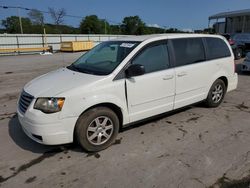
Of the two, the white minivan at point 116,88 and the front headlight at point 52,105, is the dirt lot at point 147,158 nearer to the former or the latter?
the white minivan at point 116,88

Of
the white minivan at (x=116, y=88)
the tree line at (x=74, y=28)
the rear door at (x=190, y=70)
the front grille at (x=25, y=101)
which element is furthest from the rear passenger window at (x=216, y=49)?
the tree line at (x=74, y=28)

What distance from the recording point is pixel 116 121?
3.53 meters

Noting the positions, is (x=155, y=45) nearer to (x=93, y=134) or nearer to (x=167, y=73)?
(x=167, y=73)

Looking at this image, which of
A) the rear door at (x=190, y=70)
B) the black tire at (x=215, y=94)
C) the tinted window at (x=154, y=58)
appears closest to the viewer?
the tinted window at (x=154, y=58)

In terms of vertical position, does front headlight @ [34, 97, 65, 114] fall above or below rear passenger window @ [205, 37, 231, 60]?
below

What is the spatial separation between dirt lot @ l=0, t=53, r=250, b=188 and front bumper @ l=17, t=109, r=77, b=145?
323 mm

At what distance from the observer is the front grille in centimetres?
324

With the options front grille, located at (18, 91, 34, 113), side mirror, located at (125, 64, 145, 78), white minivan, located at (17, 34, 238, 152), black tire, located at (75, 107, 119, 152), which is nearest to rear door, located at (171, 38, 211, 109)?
white minivan, located at (17, 34, 238, 152)

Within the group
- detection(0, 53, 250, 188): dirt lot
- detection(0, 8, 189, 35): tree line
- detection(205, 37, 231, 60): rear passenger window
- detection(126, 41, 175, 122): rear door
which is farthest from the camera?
detection(0, 8, 189, 35): tree line

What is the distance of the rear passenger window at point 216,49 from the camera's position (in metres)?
4.85

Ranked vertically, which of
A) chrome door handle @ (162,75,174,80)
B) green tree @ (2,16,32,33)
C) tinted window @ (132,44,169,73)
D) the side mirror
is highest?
green tree @ (2,16,32,33)

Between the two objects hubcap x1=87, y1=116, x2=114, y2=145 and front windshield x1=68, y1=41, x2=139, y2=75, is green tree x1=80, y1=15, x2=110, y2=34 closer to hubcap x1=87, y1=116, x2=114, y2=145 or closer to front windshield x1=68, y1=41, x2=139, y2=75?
front windshield x1=68, y1=41, x2=139, y2=75

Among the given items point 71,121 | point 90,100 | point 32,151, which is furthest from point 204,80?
point 32,151

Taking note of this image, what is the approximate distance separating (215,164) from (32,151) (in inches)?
105
